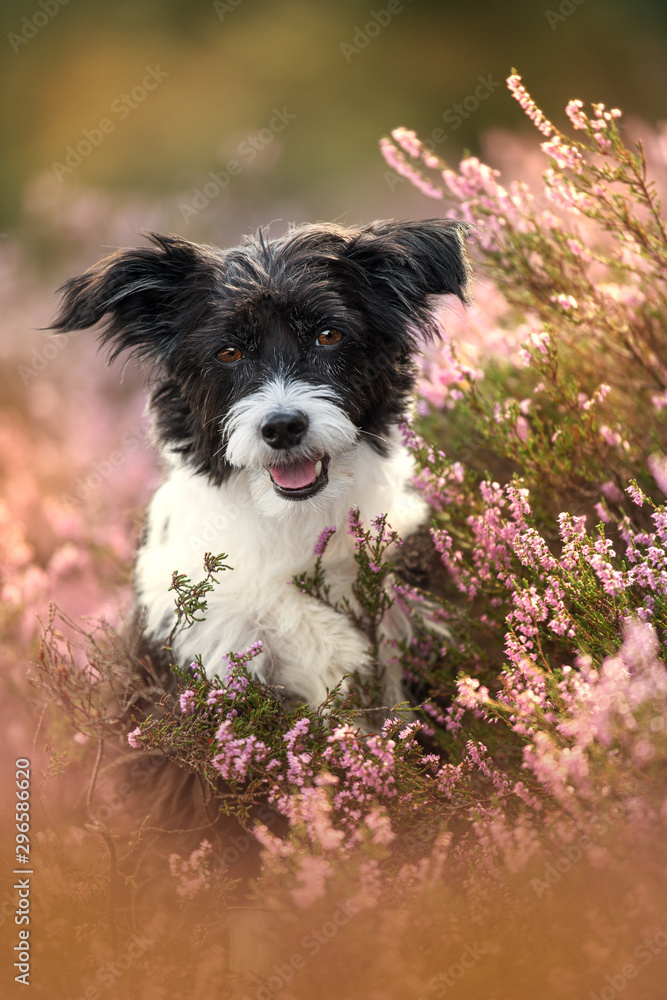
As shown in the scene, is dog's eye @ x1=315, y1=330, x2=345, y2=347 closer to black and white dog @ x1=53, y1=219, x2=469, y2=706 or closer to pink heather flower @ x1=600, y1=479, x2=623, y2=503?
black and white dog @ x1=53, y1=219, x2=469, y2=706

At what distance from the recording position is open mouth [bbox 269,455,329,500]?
2871mm

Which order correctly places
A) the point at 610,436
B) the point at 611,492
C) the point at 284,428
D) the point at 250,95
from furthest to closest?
the point at 250,95 < the point at 610,436 < the point at 611,492 < the point at 284,428

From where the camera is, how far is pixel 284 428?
2670 mm

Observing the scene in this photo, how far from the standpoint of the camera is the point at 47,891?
2717 mm

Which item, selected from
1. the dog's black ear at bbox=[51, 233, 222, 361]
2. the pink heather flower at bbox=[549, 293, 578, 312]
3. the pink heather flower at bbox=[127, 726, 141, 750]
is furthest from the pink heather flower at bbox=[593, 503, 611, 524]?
the pink heather flower at bbox=[127, 726, 141, 750]

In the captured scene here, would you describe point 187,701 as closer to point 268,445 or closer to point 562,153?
point 268,445

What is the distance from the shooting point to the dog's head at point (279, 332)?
2.81 meters

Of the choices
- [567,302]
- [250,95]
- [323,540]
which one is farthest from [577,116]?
[250,95]

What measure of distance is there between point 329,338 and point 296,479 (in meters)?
0.55

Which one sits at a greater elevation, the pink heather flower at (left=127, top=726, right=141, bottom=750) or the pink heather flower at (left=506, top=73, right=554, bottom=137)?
the pink heather flower at (left=506, top=73, right=554, bottom=137)

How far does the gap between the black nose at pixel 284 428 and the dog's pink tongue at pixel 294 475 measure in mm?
154

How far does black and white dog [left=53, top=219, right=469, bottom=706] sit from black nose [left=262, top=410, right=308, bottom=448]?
0.01 m

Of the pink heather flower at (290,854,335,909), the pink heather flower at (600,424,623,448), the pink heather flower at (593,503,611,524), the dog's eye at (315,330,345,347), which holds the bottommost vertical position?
the pink heather flower at (290,854,335,909)

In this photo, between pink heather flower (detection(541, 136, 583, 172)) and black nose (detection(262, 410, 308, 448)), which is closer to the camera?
black nose (detection(262, 410, 308, 448))
